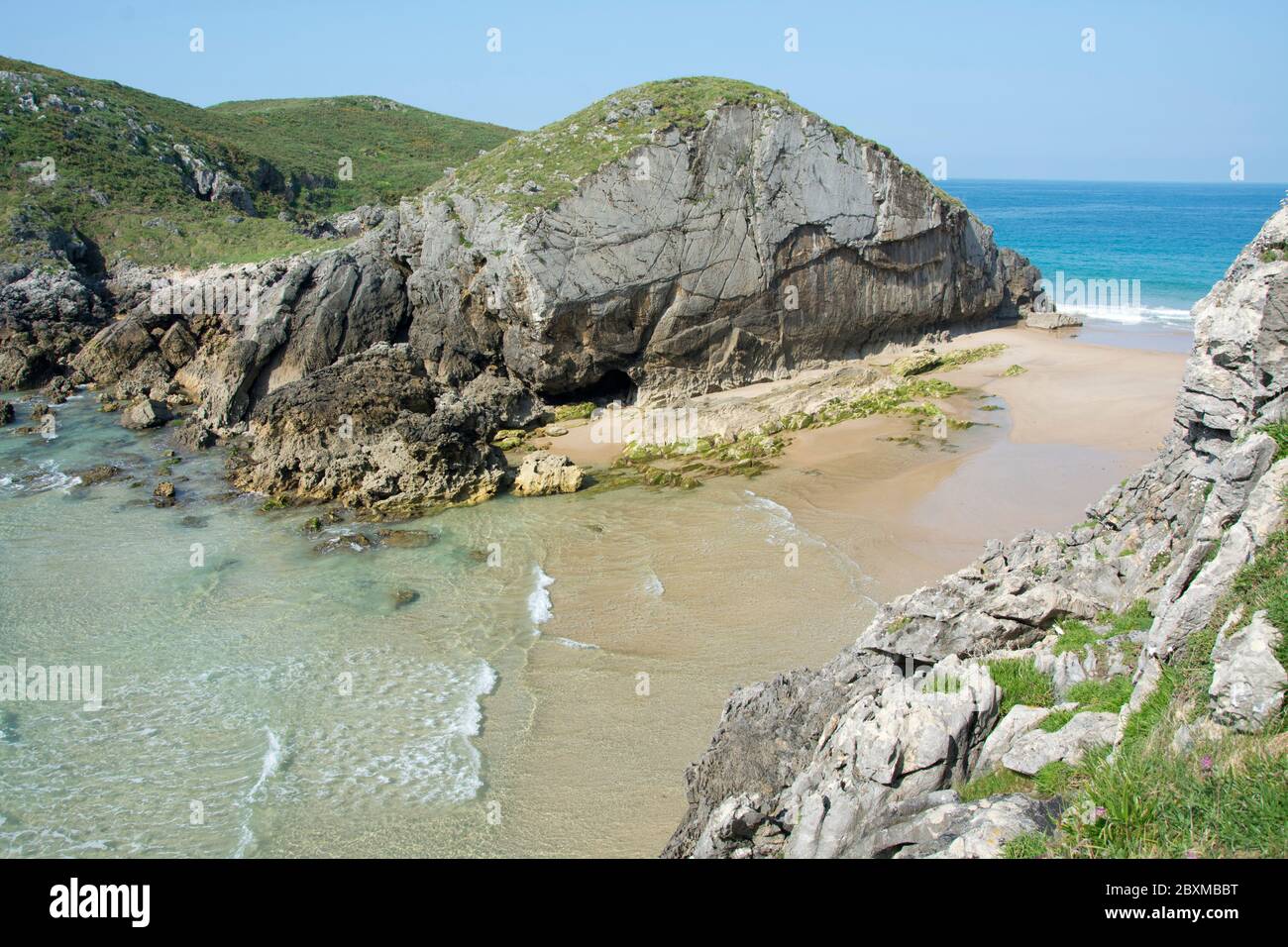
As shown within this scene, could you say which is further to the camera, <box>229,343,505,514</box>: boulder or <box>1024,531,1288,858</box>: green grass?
<box>229,343,505,514</box>: boulder

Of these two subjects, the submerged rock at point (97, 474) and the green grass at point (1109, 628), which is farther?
the submerged rock at point (97, 474)

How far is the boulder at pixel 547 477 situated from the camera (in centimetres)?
2095

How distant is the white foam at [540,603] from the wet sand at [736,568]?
0.20 metres

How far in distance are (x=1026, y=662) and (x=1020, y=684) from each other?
0.32 m

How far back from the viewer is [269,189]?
57.4 m

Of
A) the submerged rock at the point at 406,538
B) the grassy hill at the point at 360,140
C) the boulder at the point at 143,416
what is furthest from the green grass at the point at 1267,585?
the grassy hill at the point at 360,140

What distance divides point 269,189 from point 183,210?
529 inches

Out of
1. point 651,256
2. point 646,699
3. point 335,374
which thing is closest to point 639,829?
point 646,699

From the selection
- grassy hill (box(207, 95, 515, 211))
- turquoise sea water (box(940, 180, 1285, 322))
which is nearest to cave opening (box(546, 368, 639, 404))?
turquoise sea water (box(940, 180, 1285, 322))

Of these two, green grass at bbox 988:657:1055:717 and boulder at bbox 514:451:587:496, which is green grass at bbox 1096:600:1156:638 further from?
boulder at bbox 514:451:587:496

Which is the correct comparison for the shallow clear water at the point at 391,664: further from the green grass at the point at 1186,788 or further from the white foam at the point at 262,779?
the green grass at the point at 1186,788

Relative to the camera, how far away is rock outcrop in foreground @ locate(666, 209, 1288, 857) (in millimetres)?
5867

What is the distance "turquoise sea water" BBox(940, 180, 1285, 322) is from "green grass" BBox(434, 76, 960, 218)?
22.7m
